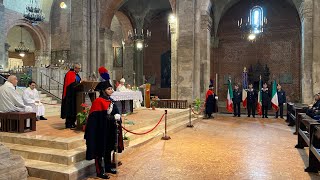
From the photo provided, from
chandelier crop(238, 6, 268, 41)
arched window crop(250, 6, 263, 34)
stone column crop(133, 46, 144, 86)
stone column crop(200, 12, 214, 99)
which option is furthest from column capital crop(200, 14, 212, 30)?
stone column crop(133, 46, 144, 86)

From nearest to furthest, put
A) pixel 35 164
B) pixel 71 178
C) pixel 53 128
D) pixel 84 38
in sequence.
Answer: pixel 71 178 < pixel 35 164 < pixel 53 128 < pixel 84 38

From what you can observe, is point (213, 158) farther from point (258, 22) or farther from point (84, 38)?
point (258, 22)

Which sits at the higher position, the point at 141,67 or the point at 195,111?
the point at 141,67

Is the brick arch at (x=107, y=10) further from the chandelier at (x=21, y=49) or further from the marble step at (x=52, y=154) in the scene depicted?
the marble step at (x=52, y=154)

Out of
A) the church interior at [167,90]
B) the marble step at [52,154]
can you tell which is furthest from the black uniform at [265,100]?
the marble step at [52,154]

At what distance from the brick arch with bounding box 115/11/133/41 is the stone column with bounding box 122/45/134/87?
3.15 ft

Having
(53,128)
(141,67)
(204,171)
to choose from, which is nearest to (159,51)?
(141,67)

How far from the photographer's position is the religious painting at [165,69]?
2355 cm

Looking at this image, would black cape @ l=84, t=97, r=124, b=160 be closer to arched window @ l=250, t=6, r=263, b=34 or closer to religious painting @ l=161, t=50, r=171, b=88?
arched window @ l=250, t=6, r=263, b=34

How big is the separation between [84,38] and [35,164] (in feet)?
40.3

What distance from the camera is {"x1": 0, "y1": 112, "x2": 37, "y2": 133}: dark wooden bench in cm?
629

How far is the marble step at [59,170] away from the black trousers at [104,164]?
253 mm

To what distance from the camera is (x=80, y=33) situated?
15977 mm

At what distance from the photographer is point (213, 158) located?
6.01m
